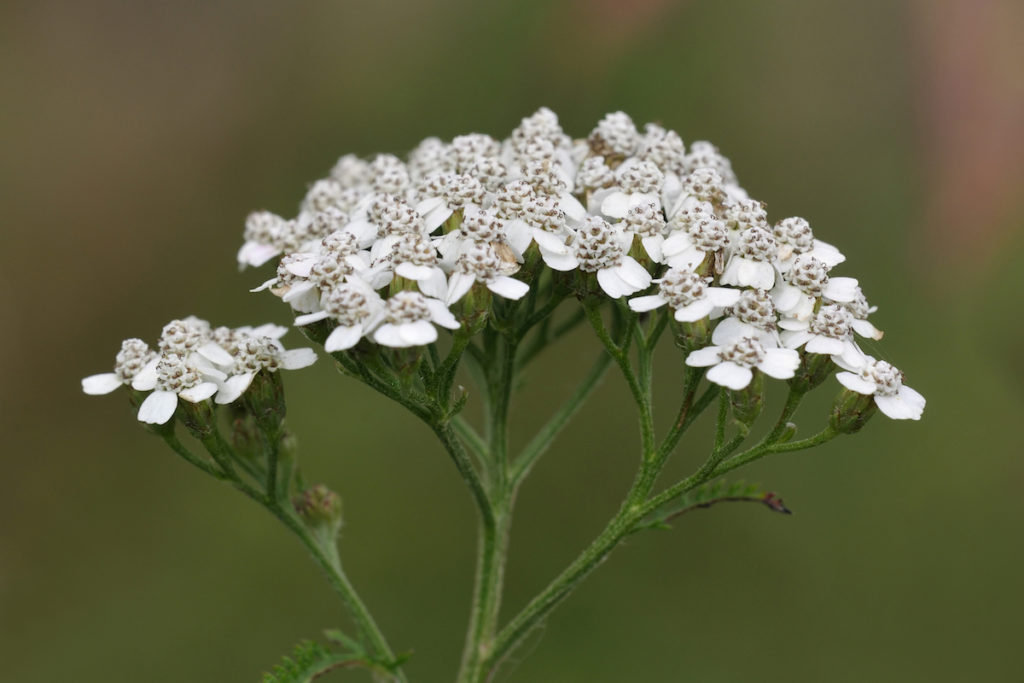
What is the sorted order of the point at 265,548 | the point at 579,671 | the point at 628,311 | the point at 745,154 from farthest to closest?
the point at 745,154 < the point at 265,548 < the point at 579,671 < the point at 628,311

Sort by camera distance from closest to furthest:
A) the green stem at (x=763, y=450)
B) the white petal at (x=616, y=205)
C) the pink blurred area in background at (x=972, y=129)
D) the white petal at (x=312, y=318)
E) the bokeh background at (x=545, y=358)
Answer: the white petal at (x=312, y=318), the green stem at (x=763, y=450), the white petal at (x=616, y=205), the bokeh background at (x=545, y=358), the pink blurred area in background at (x=972, y=129)

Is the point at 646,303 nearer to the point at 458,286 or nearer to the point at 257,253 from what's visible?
the point at 458,286

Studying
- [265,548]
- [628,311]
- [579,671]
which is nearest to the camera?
[628,311]

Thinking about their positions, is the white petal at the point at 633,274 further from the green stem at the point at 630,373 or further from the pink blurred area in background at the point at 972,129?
the pink blurred area in background at the point at 972,129

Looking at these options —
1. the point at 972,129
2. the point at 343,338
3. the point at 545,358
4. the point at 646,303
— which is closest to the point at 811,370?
the point at 646,303

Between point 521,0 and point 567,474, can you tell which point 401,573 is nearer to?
point 567,474

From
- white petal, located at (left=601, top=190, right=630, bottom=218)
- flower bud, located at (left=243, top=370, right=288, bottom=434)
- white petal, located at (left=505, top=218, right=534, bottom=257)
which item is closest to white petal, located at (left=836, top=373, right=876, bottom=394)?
white petal, located at (left=601, top=190, right=630, bottom=218)

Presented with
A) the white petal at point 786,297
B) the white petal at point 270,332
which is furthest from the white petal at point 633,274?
the white petal at point 270,332

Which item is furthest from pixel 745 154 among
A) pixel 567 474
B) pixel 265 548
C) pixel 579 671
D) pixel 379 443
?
pixel 265 548
